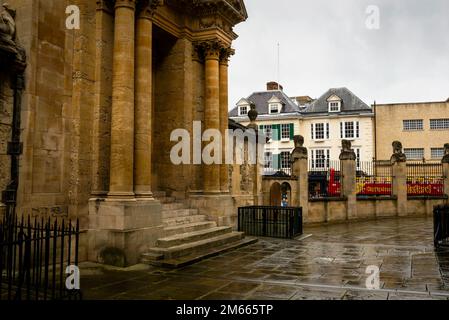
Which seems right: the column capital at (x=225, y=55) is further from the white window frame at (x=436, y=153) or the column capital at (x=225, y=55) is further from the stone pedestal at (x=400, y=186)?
the white window frame at (x=436, y=153)

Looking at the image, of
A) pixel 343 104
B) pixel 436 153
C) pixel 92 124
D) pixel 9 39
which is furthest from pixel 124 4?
pixel 436 153

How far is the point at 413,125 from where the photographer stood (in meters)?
41.1

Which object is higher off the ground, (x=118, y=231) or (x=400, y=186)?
(x=400, y=186)

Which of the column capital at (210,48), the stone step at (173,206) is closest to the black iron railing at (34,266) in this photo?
the stone step at (173,206)

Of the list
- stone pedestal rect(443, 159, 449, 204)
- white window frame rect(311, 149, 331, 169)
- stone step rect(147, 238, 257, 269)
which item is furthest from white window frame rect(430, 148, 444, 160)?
stone step rect(147, 238, 257, 269)

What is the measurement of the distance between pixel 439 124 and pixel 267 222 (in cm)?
3391

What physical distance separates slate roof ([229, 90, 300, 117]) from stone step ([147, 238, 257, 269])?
→ 33118mm

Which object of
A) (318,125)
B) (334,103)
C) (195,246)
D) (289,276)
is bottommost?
(289,276)

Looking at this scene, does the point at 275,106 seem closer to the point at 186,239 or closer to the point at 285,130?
the point at 285,130

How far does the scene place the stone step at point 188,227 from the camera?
9.72 metres

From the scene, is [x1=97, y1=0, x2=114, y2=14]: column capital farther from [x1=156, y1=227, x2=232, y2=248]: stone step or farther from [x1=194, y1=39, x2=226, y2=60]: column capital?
[x1=156, y1=227, x2=232, y2=248]: stone step

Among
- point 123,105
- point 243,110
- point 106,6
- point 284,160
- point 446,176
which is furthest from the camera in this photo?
point 243,110

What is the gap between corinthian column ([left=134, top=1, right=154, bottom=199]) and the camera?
9.01 meters

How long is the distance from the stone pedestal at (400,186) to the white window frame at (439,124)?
22.6 meters
